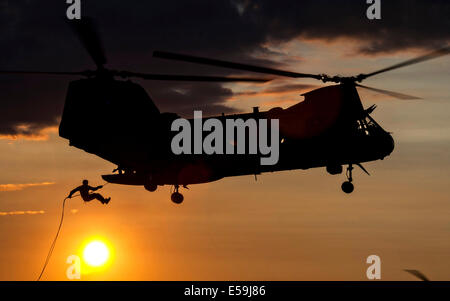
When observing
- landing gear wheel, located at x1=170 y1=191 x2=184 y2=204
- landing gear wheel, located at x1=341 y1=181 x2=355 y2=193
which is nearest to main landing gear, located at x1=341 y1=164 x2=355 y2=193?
landing gear wheel, located at x1=341 y1=181 x2=355 y2=193

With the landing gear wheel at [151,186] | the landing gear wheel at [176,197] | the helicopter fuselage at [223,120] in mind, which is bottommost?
the landing gear wheel at [176,197]

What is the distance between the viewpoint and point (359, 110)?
3266 cm

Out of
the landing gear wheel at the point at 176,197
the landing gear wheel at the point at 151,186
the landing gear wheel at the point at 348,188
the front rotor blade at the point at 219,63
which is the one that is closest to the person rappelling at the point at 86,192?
the landing gear wheel at the point at 151,186

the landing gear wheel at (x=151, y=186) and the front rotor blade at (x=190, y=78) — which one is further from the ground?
the front rotor blade at (x=190, y=78)

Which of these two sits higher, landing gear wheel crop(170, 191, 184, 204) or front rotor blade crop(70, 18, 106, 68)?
front rotor blade crop(70, 18, 106, 68)

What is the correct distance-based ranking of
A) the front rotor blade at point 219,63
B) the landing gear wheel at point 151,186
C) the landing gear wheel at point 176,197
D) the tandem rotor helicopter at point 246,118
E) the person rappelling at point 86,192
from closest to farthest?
the front rotor blade at point 219,63 < the tandem rotor helicopter at point 246,118 < the landing gear wheel at point 151,186 < the person rappelling at point 86,192 < the landing gear wheel at point 176,197

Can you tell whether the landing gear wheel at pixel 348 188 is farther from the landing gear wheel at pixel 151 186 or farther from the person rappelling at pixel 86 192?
the person rappelling at pixel 86 192

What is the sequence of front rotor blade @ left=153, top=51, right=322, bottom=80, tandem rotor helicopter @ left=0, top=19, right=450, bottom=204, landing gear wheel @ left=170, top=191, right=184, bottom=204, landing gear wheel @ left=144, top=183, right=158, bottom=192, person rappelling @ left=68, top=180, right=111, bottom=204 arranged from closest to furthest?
1. front rotor blade @ left=153, top=51, right=322, bottom=80
2. tandem rotor helicopter @ left=0, top=19, right=450, bottom=204
3. landing gear wheel @ left=144, top=183, right=158, bottom=192
4. person rappelling @ left=68, top=180, right=111, bottom=204
5. landing gear wheel @ left=170, top=191, right=184, bottom=204

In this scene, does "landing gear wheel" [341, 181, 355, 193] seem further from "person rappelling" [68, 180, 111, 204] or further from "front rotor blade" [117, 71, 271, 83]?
"person rappelling" [68, 180, 111, 204]
